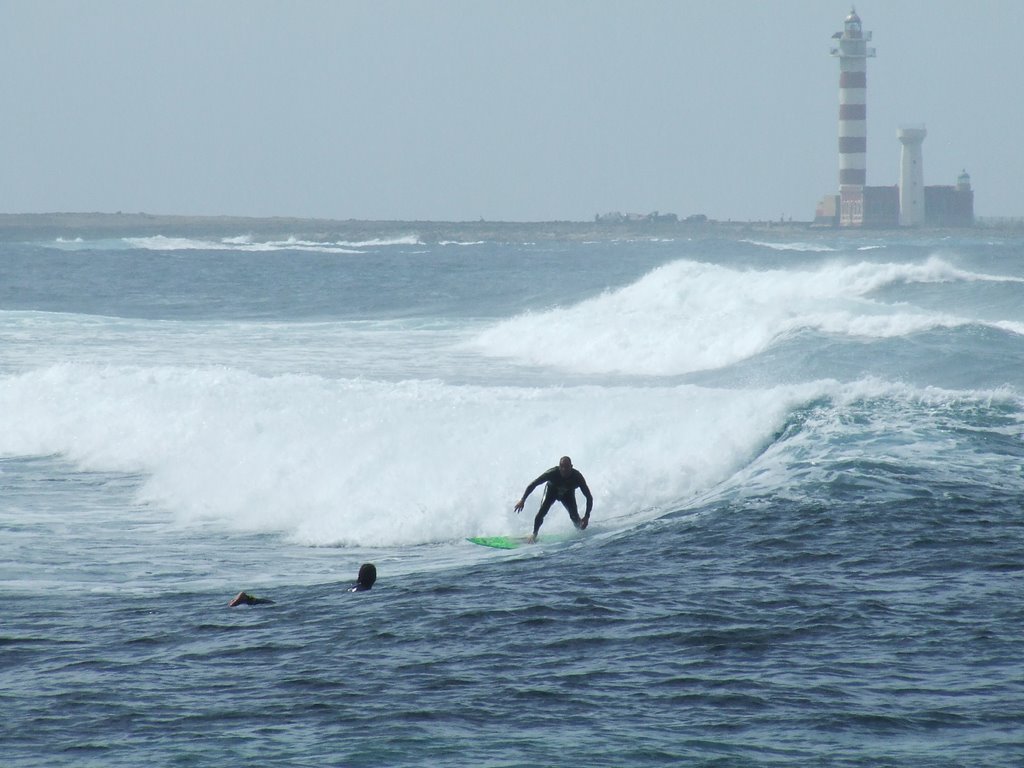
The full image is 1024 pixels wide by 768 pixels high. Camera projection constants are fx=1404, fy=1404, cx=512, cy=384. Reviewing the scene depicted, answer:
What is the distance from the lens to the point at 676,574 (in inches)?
488

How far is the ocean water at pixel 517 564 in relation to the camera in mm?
8602

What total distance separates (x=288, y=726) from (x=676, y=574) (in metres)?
4.71

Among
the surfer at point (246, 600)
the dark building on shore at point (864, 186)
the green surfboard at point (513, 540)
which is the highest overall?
the dark building on shore at point (864, 186)

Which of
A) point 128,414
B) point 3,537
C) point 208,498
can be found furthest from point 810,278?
point 3,537

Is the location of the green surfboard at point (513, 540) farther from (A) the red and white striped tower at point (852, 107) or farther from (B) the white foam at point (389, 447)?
(A) the red and white striped tower at point (852, 107)

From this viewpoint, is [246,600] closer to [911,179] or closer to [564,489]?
[564,489]

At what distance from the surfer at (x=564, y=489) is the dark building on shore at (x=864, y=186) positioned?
117 metres

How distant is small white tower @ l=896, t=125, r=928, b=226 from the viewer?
140 metres

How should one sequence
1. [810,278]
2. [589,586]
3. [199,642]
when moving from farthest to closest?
1. [810,278]
2. [589,586]
3. [199,642]

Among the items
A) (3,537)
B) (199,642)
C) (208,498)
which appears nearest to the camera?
(199,642)

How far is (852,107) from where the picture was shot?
126 metres

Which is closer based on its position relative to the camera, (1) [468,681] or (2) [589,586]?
(1) [468,681]

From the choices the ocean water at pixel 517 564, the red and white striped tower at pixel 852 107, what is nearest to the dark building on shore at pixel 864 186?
the red and white striped tower at pixel 852 107

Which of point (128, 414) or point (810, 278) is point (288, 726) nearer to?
Result: point (128, 414)
